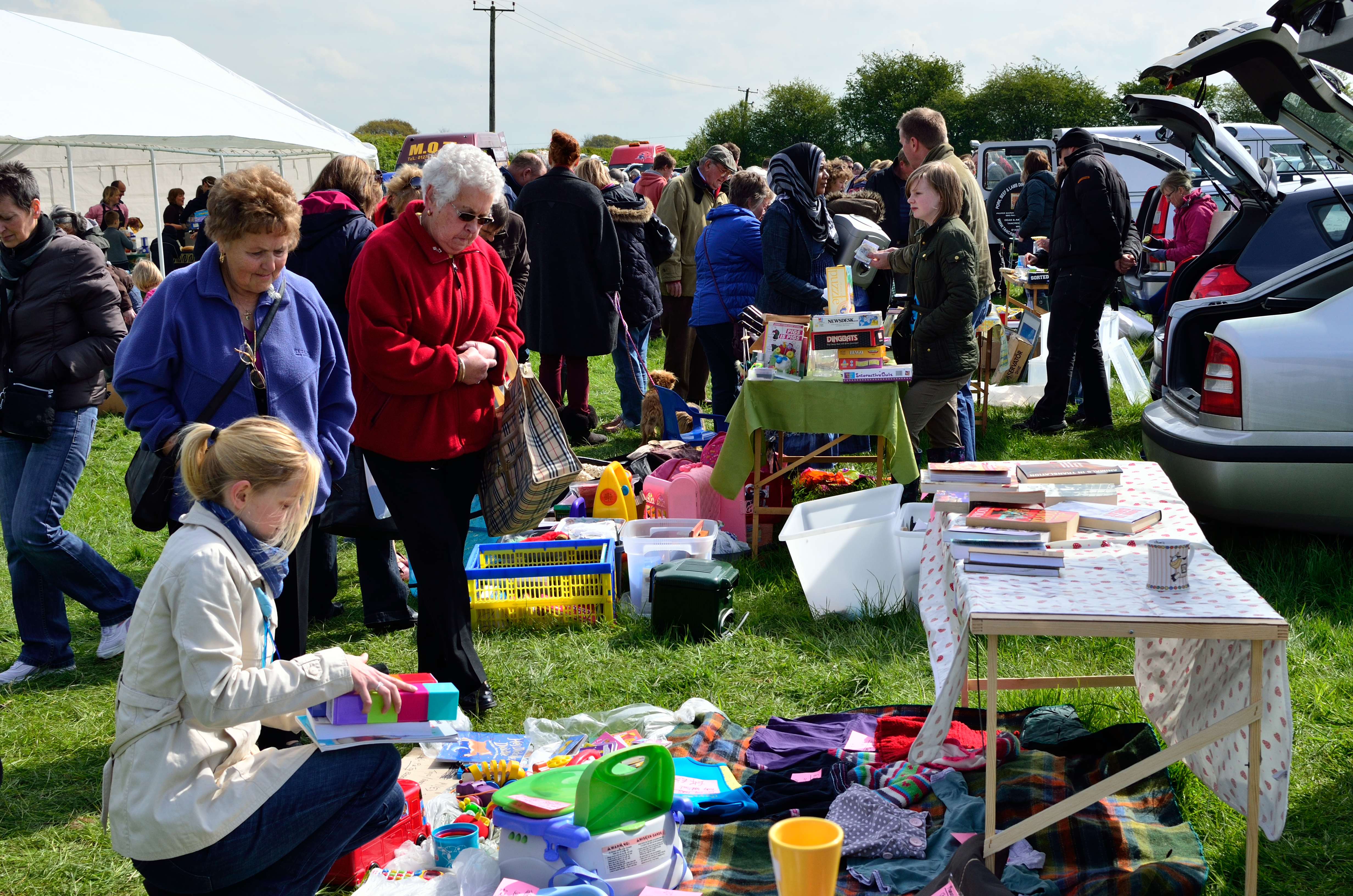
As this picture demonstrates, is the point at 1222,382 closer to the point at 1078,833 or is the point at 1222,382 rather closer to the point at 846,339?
the point at 846,339

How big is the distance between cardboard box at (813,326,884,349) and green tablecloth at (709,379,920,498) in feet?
0.63

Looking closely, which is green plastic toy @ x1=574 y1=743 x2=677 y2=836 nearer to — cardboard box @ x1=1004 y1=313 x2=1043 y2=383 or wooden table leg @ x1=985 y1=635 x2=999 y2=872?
wooden table leg @ x1=985 y1=635 x2=999 y2=872

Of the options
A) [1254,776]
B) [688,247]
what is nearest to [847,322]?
[1254,776]

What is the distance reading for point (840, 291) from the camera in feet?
18.6

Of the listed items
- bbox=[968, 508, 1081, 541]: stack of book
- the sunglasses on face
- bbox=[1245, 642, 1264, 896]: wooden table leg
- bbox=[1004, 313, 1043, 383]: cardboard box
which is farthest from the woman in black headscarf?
bbox=[1245, 642, 1264, 896]: wooden table leg

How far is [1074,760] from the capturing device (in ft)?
10.6

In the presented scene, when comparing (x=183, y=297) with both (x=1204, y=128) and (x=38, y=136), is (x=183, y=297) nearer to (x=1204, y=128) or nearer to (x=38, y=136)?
(x=1204, y=128)

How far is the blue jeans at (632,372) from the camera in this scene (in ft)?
26.8

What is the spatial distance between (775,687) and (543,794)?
1.58 meters

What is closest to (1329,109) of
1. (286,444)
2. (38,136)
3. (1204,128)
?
(1204,128)

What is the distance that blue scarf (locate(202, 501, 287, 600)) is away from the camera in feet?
7.15

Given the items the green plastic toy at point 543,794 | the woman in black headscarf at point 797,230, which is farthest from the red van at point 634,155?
the green plastic toy at point 543,794

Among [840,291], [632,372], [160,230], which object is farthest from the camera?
[160,230]

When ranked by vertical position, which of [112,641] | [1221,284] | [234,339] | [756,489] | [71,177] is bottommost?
[112,641]
